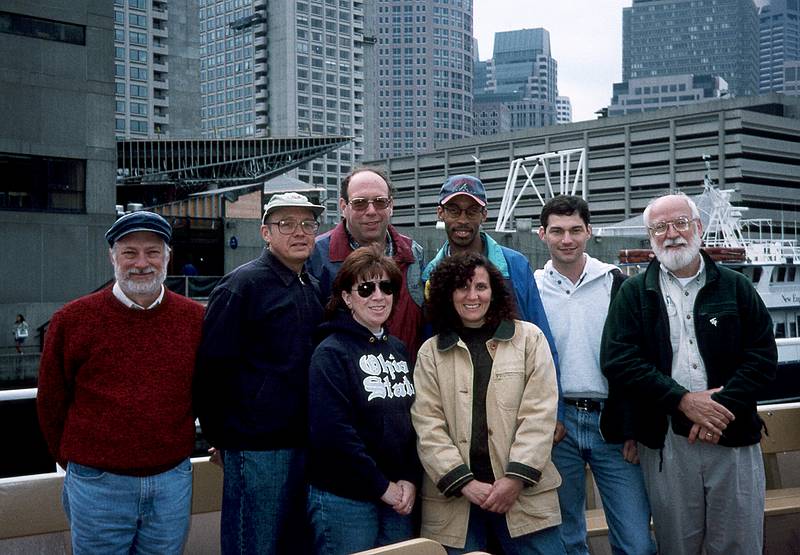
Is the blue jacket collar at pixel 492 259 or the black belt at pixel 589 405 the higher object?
the blue jacket collar at pixel 492 259

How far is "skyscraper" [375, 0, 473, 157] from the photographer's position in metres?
185

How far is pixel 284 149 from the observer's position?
59062 millimetres

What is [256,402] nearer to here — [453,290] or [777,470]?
[453,290]

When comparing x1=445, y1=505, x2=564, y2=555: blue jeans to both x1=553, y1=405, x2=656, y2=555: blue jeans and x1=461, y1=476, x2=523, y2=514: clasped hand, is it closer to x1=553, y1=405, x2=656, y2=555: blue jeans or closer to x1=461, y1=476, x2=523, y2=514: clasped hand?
x1=461, y1=476, x2=523, y2=514: clasped hand

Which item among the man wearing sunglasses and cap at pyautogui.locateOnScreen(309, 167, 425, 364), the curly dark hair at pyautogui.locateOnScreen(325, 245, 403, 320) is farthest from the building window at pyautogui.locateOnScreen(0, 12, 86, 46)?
the curly dark hair at pyautogui.locateOnScreen(325, 245, 403, 320)

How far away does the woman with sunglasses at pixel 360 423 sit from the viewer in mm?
3029

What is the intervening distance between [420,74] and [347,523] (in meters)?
188

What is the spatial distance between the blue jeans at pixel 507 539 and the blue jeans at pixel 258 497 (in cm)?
70

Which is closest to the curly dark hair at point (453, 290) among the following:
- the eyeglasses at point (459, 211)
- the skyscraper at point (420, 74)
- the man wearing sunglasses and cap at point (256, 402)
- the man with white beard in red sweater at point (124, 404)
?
the eyeglasses at point (459, 211)

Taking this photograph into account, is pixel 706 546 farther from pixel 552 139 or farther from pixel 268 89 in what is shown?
pixel 268 89

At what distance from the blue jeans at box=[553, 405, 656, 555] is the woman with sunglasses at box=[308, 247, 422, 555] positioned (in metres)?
0.90

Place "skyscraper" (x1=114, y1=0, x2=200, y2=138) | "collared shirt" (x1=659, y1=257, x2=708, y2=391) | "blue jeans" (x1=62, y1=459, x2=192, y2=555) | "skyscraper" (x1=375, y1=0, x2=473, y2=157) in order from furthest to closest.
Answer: "skyscraper" (x1=375, y1=0, x2=473, y2=157)
"skyscraper" (x1=114, y1=0, x2=200, y2=138)
"collared shirt" (x1=659, y1=257, x2=708, y2=391)
"blue jeans" (x1=62, y1=459, x2=192, y2=555)

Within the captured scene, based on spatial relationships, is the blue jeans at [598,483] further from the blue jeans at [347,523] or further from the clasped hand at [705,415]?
the blue jeans at [347,523]

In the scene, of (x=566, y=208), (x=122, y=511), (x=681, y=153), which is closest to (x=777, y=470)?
(x=566, y=208)
